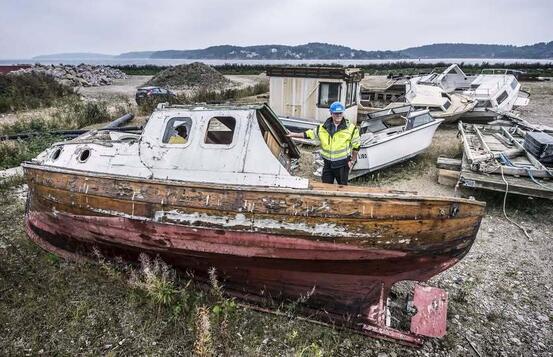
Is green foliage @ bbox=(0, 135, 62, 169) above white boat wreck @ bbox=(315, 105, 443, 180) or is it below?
below

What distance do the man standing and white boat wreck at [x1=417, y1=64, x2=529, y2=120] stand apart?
35.1 feet

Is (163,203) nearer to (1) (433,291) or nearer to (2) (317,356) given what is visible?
(2) (317,356)

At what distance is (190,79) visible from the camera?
3128 cm

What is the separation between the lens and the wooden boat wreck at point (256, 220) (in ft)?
12.4

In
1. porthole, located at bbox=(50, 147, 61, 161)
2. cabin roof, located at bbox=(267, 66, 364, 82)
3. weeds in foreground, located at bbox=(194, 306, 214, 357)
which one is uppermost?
cabin roof, located at bbox=(267, 66, 364, 82)

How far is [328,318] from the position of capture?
4.16 m

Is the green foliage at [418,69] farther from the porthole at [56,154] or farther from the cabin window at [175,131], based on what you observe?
the porthole at [56,154]

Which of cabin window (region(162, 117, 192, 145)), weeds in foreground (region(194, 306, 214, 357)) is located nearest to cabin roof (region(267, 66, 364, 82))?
cabin window (region(162, 117, 192, 145))

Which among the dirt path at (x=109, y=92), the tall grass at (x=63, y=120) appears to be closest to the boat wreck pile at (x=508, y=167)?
the tall grass at (x=63, y=120)

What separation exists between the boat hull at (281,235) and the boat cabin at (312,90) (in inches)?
349

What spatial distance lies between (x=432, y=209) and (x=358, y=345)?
1740 millimetres

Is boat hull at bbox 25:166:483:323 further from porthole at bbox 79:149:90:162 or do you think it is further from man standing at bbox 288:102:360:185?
man standing at bbox 288:102:360:185

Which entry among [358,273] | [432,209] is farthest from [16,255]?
[432,209]

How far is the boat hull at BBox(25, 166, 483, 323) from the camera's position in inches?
148
